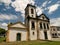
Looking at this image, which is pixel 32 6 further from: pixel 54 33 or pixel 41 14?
pixel 54 33

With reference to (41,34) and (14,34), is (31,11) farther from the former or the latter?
(14,34)

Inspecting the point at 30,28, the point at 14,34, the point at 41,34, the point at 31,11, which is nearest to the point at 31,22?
the point at 30,28

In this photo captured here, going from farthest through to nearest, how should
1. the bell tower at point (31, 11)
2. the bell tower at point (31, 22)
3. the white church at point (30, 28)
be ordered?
the bell tower at point (31, 11) < the bell tower at point (31, 22) < the white church at point (30, 28)

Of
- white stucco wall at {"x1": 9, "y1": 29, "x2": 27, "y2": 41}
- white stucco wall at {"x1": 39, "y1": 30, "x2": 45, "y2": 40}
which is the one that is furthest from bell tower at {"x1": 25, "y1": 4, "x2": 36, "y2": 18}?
white stucco wall at {"x1": 9, "y1": 29, "x2": 27, "y2": 41}

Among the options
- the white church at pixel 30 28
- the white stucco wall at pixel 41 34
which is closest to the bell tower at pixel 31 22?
the white church at pixel 30 28

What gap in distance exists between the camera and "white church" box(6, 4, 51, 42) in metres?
28.6

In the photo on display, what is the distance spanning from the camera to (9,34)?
2786 cm

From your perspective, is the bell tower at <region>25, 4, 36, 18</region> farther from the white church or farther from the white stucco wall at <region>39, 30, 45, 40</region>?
the white stucco wall at <region>39, 30, 45, 40</region>

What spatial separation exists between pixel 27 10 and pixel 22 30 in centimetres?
829

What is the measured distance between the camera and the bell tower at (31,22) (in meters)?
31.0

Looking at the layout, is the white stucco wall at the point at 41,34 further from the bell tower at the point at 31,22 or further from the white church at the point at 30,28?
the bell tower at the point at 31,22

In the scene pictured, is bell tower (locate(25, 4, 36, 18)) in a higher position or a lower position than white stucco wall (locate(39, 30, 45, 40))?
higher

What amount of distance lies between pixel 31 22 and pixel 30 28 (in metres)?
2.09

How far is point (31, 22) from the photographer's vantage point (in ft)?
105
